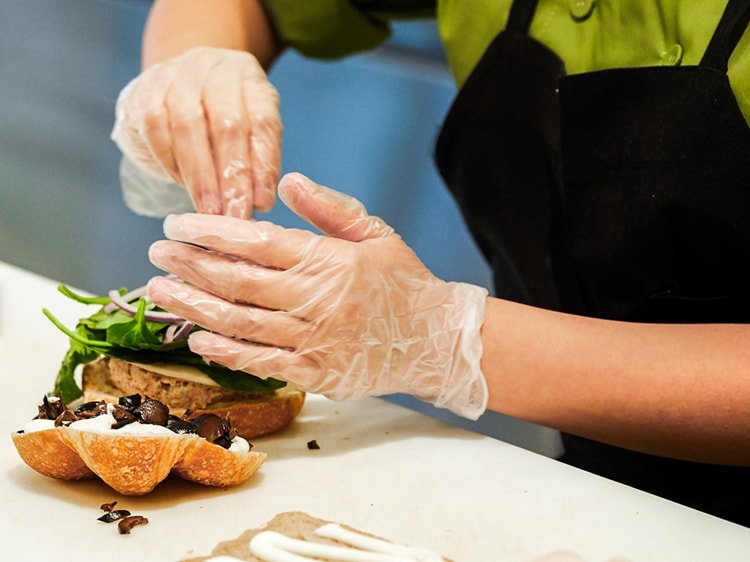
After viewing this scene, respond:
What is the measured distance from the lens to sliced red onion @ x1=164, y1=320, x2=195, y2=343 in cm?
119

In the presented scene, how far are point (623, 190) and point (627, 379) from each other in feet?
1.31

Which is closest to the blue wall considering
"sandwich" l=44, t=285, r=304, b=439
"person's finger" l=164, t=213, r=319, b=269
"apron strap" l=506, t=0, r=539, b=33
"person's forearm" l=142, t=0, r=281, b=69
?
"person's forearm" l=142, t=0, r=281, b=69

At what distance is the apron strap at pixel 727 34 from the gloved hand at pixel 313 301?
1.80ft

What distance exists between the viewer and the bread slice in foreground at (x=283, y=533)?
973 mm

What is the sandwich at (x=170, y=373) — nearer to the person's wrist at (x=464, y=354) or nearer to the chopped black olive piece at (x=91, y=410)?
the chopped black olive piece at (x=91, y=410)

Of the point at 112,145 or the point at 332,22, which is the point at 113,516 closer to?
the point at 332,22

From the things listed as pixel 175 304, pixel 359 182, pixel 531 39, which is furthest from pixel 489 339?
pixel 359 182

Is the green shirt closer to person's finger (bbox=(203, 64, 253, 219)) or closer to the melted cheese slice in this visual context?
person's finger (bbox=(203, 64, 253, 219))

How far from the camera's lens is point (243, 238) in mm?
1134

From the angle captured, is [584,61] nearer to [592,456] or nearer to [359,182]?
[592,456]

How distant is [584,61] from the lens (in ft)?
5.21

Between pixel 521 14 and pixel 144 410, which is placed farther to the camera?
pixel 521 14

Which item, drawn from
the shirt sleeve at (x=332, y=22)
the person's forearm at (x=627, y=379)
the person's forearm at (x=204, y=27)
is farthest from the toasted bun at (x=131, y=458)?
the shirt sleeve at (x=332, y=22)

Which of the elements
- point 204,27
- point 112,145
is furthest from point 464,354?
point 112,145
